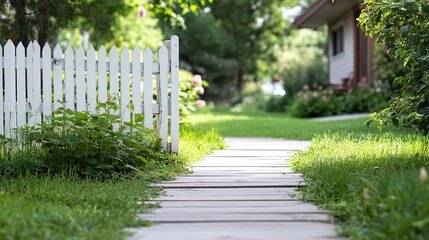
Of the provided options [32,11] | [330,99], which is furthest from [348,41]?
[32,11]

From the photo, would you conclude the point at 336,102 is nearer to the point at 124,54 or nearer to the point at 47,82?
the point at 124,54

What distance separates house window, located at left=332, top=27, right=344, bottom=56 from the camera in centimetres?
2161

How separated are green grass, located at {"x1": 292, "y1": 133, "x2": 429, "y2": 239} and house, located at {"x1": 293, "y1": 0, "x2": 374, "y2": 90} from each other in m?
10.9

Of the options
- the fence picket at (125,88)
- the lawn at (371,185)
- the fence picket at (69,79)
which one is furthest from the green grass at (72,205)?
the lawn at (371,185)

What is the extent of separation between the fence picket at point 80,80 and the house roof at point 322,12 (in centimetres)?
1171

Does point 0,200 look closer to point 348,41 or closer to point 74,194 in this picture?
point 74,194

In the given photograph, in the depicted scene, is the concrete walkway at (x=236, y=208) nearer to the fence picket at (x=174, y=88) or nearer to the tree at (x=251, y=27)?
the fence picket at (x=174, y=88)

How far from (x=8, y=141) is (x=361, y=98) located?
1162 cm

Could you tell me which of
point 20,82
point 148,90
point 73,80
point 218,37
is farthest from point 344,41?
point 218,37

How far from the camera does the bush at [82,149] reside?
5918 mm

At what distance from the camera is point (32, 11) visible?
9531 millimetres

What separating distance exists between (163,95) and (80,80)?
920mm

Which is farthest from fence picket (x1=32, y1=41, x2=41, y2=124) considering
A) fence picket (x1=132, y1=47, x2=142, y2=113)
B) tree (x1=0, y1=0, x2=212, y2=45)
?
tree (x1=0, y1=0, x2=212, y2=45)

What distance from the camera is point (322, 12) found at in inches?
789
